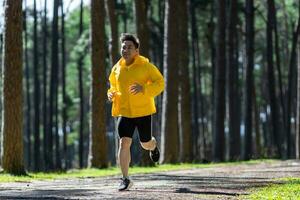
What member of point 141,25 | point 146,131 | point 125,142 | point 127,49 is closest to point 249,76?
point 141,25

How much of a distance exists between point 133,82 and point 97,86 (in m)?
9.71

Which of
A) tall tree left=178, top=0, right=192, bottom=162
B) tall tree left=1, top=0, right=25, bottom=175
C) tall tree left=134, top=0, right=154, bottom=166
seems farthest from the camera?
tall tree left=178, top=0, right=192, bottom=162

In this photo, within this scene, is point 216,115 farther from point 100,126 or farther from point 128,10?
point 128,10

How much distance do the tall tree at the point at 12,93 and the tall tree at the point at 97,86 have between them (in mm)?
4764

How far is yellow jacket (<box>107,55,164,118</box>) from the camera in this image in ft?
30.3

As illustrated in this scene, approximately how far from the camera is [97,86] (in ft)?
61.9

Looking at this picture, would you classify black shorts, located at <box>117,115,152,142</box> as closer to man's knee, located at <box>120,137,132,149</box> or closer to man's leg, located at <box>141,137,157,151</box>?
man's knee, located at <box>120,137,132,149</box>

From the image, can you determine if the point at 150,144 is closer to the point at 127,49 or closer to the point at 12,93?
the point at 127,49

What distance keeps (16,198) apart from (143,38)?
13.2 m

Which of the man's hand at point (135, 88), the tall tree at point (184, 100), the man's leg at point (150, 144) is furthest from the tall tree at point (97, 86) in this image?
the man's hand at point (135, 88)

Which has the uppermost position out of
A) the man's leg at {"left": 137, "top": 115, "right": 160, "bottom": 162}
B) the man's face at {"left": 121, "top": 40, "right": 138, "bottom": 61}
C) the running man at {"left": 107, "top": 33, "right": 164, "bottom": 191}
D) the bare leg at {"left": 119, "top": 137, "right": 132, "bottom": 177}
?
the man's face at {"left": 121, "top": 40, "right": 138, "bottom": 61}

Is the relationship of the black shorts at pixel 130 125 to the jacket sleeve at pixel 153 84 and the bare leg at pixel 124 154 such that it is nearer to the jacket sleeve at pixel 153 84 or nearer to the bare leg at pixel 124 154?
the bare leg at pixel 124 154

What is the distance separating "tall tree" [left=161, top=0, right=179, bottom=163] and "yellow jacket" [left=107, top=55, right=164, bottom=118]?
38.6ft

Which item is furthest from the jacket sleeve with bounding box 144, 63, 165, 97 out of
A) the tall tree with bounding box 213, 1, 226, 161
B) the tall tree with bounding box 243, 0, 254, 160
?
the tall tree with bounding box 243, 0, 254, 160
